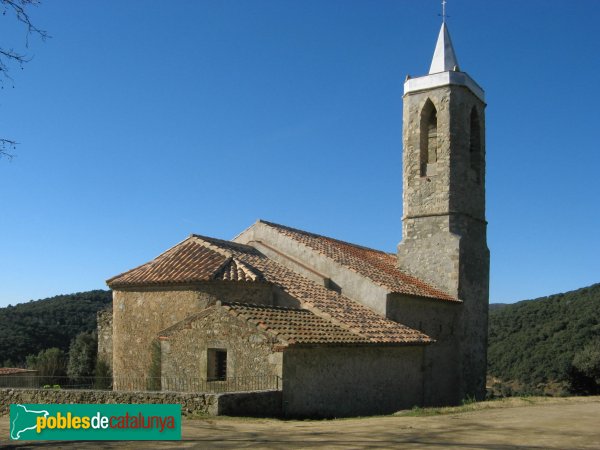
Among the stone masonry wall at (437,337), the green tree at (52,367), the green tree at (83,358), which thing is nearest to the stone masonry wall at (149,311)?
the stone masonry wall at (437,337)

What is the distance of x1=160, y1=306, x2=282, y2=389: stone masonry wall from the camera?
1331cm

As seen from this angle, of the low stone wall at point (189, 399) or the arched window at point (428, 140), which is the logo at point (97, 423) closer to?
the low stone wall at point (189, 399)

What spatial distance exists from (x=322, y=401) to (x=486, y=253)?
34.8ft

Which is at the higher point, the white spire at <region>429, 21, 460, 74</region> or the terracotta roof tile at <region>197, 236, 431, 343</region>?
the white spire at <region>429, 21, 460, 74</region>

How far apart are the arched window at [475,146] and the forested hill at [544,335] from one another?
11293 mm

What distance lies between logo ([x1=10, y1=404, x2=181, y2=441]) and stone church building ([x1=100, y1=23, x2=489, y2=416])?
3.46 m

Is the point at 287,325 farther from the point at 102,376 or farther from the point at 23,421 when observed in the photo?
the point at 102,376

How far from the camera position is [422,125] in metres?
21.8

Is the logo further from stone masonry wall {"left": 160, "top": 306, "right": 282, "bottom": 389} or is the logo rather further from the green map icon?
stone masonry wall {"left": 160, "top": 306, "right": 282, "bottom": 389}

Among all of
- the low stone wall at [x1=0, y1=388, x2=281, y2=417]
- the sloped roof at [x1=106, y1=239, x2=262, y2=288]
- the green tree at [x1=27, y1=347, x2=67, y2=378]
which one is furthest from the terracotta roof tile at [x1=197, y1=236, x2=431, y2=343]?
the green tree at [x1=27, y1=347, x2=67, y2=378]

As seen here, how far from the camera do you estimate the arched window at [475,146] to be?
22.4 m

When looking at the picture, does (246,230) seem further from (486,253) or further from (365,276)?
(486,253)

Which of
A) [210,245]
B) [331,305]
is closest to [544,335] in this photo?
[331,305]

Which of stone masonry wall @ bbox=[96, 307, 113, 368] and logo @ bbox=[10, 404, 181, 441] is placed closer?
logo @ bbox=[10, 404, 181, 441]
